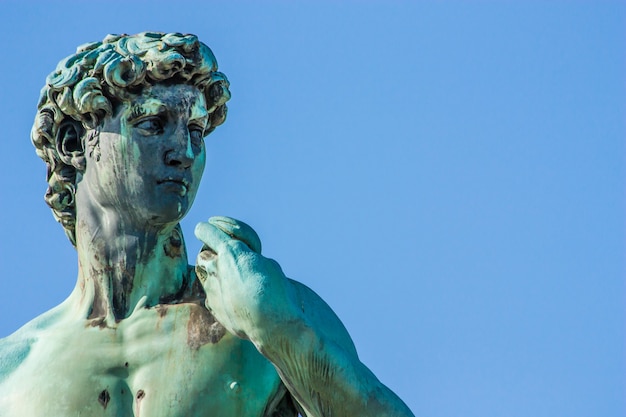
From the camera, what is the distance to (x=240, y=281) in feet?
53.9

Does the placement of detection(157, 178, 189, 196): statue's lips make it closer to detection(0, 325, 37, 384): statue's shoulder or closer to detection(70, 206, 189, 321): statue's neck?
detection(70, 206, 189, 321): statue's neck

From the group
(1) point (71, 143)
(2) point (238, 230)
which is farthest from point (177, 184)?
(1) point (71, 143)

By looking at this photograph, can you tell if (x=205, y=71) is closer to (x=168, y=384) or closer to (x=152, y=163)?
(x=152, y=163)

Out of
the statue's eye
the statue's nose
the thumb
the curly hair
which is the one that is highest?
the curly hair

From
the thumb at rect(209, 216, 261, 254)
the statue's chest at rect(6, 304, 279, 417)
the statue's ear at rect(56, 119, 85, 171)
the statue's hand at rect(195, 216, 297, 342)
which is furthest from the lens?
the statue's ear at rect(56, 119, 85, 171)

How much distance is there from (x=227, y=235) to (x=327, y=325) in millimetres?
987

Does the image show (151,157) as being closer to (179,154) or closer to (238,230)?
(179,154)

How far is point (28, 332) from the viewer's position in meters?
17.8

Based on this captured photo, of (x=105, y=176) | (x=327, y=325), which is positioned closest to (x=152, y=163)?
(x=105, y=176)

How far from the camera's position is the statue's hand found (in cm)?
1636

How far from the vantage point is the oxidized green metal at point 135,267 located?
56.9ft

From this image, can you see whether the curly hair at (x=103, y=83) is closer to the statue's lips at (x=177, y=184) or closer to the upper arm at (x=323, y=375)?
the statue's lips at (x=177, y=184)

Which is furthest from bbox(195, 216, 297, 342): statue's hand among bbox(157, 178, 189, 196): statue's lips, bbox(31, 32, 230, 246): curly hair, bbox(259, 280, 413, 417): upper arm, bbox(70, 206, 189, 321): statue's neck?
bbox(31, 32, 230, 246): curly hair

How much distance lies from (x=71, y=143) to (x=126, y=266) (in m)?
0.84
